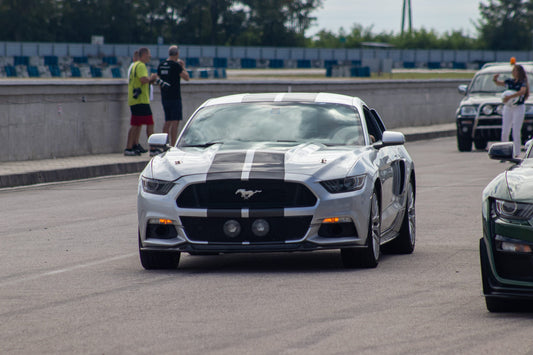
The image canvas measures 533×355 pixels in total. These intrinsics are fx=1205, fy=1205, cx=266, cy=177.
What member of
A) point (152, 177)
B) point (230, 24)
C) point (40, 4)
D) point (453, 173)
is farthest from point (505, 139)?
point (230, 24)

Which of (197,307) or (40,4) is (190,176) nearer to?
(197,307)

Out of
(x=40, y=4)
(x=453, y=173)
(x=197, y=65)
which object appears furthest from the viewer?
(x=40, y=4)

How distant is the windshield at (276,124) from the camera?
9852 millimetres

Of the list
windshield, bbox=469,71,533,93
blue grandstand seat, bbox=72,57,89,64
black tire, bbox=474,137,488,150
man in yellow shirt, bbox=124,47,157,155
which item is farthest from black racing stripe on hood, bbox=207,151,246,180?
blue grandstand seat, bbox=72,57,89,64

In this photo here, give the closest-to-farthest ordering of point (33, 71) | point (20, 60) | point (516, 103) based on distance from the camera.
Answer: point (516, 103) < point (33, 71) < point (20, 60)

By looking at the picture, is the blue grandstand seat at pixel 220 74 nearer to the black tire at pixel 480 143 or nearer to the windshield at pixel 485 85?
the black tire at pixel 480 143

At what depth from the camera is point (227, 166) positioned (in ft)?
29.3

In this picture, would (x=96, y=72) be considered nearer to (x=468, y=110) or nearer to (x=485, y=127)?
(x=468, y=110)

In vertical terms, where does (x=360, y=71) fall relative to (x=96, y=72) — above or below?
below

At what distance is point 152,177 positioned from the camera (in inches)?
358

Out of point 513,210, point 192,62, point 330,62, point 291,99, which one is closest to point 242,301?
point 513,210

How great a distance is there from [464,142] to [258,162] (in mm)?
17507

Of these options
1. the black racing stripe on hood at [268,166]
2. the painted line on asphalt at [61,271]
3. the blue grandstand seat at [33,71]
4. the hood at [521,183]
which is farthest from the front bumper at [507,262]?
the blue grandstand seat at [33,71]

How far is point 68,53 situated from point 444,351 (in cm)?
7697
